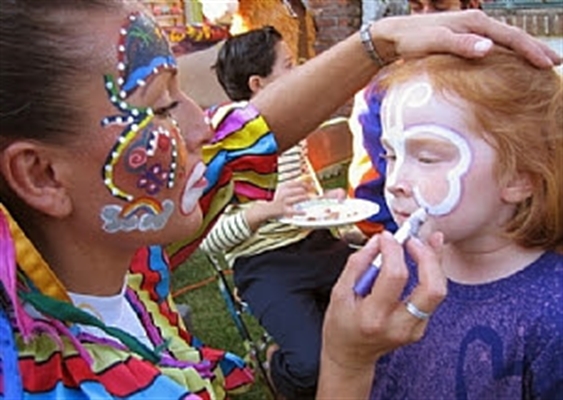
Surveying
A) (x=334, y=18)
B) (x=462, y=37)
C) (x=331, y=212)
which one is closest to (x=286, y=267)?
(x=331, y=212)

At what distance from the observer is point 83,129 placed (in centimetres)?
91

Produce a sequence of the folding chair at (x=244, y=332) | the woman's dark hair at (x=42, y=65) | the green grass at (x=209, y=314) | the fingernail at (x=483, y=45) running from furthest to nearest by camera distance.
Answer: the green grass at (x=209, y=314) → the folding chair at (x=244, y=332) → the fingernail at (x=483, y=45) → the woman's dark hair at (x=42, y=65)

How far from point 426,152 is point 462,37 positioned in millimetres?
195

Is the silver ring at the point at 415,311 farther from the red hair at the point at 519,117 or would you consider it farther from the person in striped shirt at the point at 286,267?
the person in striped shirt at the point at 286,267

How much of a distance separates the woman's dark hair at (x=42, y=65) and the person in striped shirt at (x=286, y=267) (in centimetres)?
183

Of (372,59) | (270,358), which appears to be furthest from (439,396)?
(270,358)

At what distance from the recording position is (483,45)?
1330 mm

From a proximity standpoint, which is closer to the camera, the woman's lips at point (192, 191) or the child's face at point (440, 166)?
the woman's lips at point (192, 191)

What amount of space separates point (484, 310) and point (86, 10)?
2.87 feet

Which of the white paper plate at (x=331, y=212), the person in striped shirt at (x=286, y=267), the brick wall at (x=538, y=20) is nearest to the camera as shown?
the white paper plate at (x=331, y=212)

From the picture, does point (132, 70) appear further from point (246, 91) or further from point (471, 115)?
point (246, 91)

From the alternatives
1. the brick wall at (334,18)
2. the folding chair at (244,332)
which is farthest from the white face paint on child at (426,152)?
the brick wall at (334,18)

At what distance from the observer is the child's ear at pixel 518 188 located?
1.44m

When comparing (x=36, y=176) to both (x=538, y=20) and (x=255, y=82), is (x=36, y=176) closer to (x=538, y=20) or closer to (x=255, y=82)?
(x=255, y=82)
